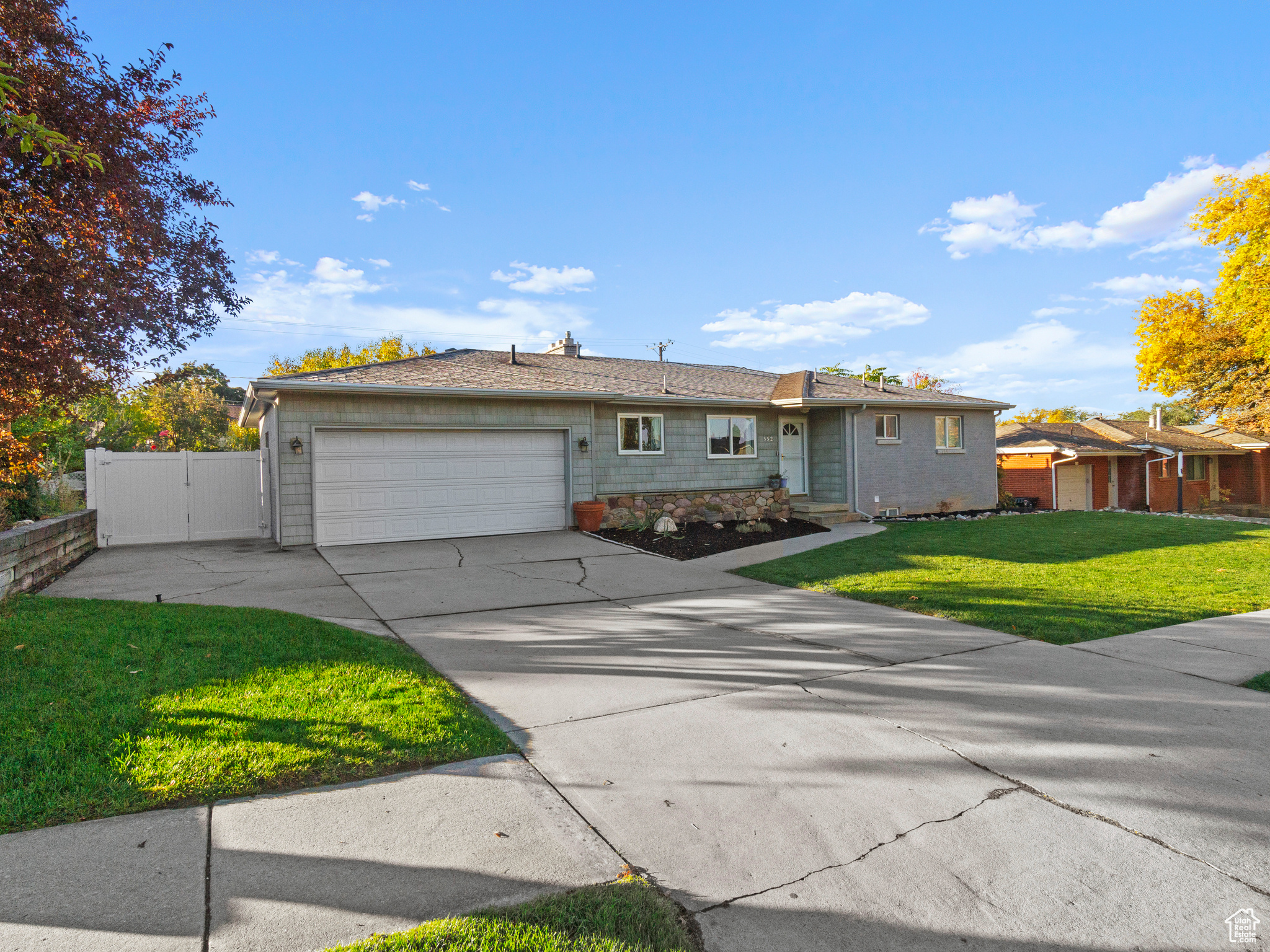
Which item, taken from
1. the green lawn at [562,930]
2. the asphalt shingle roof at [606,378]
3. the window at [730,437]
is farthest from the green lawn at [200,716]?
the window at [730,437]

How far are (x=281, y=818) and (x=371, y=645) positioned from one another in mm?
2650

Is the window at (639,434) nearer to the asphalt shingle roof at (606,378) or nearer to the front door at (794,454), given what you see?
the asphalt shingle roof at (606,378)

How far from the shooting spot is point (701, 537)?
1284 cm

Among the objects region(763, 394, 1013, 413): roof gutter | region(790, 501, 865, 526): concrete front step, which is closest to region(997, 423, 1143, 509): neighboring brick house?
region(763, 394, 1013, 413): roof gutter

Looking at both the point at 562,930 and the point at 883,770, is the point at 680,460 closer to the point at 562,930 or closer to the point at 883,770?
the point at 883,770

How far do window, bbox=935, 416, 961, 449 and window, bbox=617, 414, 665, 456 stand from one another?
7.64 metres

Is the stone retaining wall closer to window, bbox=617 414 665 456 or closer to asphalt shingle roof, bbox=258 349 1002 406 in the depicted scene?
asphalt shingle roof, bbox=258 349 1002 406

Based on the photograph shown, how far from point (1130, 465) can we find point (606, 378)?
72.1ft

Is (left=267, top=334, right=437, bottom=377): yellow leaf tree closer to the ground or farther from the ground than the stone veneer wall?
farther from the ground

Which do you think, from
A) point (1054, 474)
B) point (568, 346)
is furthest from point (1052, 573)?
point (1054, 474)

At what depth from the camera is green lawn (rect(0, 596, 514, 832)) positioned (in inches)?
113

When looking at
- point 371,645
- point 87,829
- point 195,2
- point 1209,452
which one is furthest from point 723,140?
point 1209,452

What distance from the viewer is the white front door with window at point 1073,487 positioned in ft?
77.1

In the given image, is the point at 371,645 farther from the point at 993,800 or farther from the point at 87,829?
the point at 993,800
